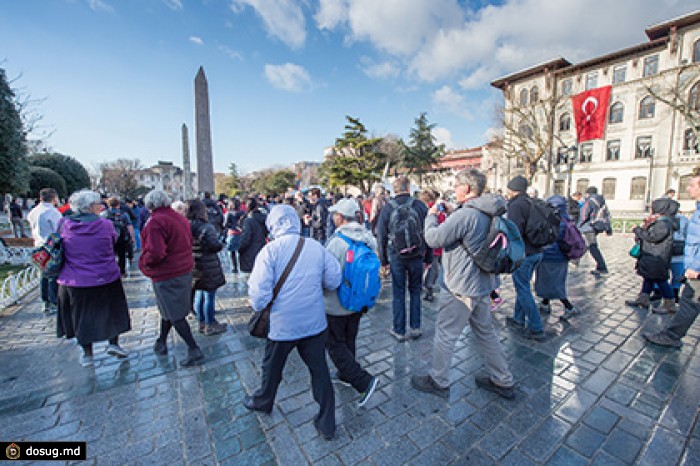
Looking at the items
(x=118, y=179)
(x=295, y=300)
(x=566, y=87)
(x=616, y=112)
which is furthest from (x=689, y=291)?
(x=118, y=179)

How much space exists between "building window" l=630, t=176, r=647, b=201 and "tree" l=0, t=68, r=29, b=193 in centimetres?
4041

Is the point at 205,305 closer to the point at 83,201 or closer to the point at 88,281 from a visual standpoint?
the point at 88,281

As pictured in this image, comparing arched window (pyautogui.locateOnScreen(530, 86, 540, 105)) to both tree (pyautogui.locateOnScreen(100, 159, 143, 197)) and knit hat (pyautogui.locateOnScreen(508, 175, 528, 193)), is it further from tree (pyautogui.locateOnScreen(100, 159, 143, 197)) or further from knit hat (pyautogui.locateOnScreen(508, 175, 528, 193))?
tree (pyautogui.locateOnScreen(100, 159, 143, 197))

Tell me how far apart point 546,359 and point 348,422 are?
2.46 metres

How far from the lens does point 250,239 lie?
5008 mm

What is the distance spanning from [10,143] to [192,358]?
985cm

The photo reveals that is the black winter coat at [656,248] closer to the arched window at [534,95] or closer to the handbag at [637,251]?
the handbag at [637,251]

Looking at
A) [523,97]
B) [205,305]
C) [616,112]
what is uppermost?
[523,97]

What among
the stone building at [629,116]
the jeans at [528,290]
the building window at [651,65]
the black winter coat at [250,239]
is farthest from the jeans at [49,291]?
the building window at [651,65]

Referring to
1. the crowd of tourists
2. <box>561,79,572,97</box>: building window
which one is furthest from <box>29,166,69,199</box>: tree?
<box>561,79,572,97</box>: building window

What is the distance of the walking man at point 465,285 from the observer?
8.49 feet

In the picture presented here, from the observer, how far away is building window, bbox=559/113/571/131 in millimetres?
31578

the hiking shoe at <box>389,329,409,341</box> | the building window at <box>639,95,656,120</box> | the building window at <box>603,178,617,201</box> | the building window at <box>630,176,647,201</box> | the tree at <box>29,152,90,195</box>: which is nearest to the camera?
the hiking shoe at <box>389,329,409,341</box>

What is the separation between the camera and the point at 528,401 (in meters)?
2.79
